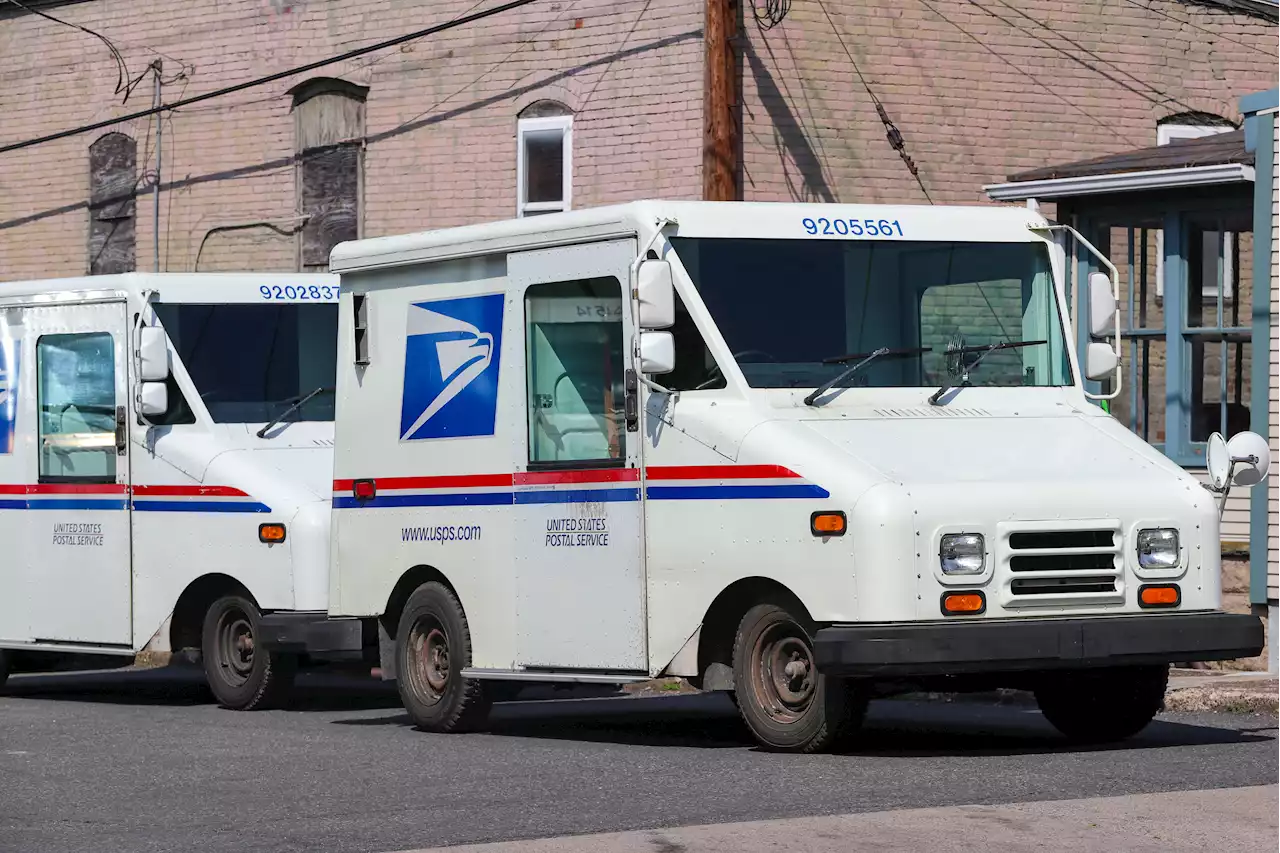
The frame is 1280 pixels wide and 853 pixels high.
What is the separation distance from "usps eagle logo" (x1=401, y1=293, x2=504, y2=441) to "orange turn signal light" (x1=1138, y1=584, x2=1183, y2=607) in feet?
11.6

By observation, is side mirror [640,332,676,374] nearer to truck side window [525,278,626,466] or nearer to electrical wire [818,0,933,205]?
truck side window [525,278,626,466]

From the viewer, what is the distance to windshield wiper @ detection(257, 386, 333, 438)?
14848 millimetres

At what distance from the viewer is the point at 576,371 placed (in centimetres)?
1189

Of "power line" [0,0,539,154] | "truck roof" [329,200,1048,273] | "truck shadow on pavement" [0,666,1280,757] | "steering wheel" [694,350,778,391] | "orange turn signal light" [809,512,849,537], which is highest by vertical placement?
"power line" [0,0,539,154]

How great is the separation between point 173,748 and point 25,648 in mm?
4133

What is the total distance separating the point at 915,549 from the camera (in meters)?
10.1

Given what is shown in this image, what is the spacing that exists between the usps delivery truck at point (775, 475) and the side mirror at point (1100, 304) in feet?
0.05

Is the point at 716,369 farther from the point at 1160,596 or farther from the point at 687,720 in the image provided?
the point at 687,720

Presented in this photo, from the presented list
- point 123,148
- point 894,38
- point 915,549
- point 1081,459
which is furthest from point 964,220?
point 123,148

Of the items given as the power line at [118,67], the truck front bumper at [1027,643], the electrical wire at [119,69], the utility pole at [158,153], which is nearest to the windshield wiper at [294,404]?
the truck front bumper at [1027,643]

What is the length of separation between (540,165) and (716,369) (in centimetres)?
1260

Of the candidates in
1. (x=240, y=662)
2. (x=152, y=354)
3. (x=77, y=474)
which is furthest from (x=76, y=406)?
(x=240, y=662)

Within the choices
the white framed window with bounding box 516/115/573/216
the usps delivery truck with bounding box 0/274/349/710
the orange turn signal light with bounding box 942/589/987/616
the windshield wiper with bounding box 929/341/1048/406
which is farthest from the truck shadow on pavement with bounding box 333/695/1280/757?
the white framed window with bounding box 516/115/573/216

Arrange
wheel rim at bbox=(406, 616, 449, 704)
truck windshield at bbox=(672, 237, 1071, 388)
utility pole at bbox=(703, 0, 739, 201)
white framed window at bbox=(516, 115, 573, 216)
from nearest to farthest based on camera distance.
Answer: truck windshield at bbox=(672, 237, 1071, 388), wheel rim at bbox=(406, 616, 449, 704), utility pole at bbox=(703, 0, 739, 201), white framed window at bbox=(516, 115, 573, 216)
